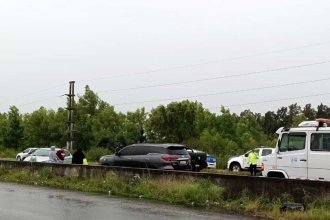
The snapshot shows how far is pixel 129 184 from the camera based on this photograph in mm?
17375

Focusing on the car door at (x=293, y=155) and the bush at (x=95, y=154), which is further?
the bush at (x=95, y=154)

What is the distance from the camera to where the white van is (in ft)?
48.7

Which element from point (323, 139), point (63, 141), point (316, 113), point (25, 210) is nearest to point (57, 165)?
point (25, 210)

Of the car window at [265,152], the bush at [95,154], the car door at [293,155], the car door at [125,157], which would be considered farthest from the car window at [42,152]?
the car door at [293,155]

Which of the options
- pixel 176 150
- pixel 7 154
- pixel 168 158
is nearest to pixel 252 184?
pixel 168 158

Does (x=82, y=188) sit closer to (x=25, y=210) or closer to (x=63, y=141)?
(x=25, y=210)

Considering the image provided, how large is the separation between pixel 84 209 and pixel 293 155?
6.51m

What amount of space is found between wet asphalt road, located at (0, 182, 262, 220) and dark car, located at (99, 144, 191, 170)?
16.2 feet

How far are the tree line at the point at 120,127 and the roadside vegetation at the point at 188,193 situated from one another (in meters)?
38.8

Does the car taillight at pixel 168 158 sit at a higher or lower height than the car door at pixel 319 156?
lower

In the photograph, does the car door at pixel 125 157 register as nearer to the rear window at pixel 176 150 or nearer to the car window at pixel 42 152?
the rear window at pixel 176 150

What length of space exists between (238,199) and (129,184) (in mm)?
4828

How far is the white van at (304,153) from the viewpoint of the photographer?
1484 cm

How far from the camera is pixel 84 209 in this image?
42.3 feet
